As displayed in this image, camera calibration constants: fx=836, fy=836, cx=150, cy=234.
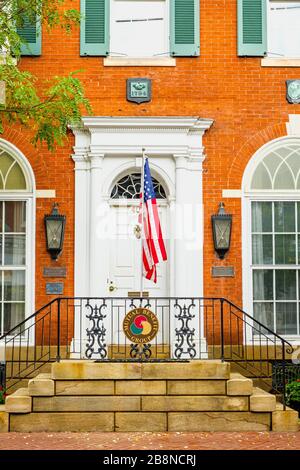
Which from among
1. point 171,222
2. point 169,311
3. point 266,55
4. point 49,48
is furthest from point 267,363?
point 49,48

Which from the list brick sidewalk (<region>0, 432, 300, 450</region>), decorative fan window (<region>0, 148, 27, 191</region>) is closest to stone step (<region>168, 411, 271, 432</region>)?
brick sidewalk (<region>0, 432, 300, 450</region>)

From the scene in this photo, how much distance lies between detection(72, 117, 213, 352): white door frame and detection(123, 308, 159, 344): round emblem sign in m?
1.67

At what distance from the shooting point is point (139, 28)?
13.3m

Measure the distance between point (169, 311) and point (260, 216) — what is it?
7.14 ft

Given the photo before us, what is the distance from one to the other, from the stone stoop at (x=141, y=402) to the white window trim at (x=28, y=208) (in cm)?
222

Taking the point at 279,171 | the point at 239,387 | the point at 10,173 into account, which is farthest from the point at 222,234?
the point at 10,173

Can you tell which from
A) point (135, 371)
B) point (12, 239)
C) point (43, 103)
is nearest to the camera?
point (135, 371)

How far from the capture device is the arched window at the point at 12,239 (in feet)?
42.4

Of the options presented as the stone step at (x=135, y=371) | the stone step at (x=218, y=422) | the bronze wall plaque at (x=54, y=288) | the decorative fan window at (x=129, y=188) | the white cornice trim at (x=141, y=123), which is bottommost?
the stone step at (x=218, y=422)

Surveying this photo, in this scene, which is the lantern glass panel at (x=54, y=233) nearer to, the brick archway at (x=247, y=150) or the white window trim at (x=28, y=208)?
the white window trim at (x=28, y=208)

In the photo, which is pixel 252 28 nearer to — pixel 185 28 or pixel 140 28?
pixel 185 28

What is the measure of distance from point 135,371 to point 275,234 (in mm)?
3609

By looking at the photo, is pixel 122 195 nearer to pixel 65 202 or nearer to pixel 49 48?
pixel 65 202

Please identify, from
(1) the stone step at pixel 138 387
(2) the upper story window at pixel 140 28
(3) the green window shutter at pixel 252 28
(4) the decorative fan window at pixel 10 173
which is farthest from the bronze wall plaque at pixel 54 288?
(3) the green window shutter at pixel 252 28
